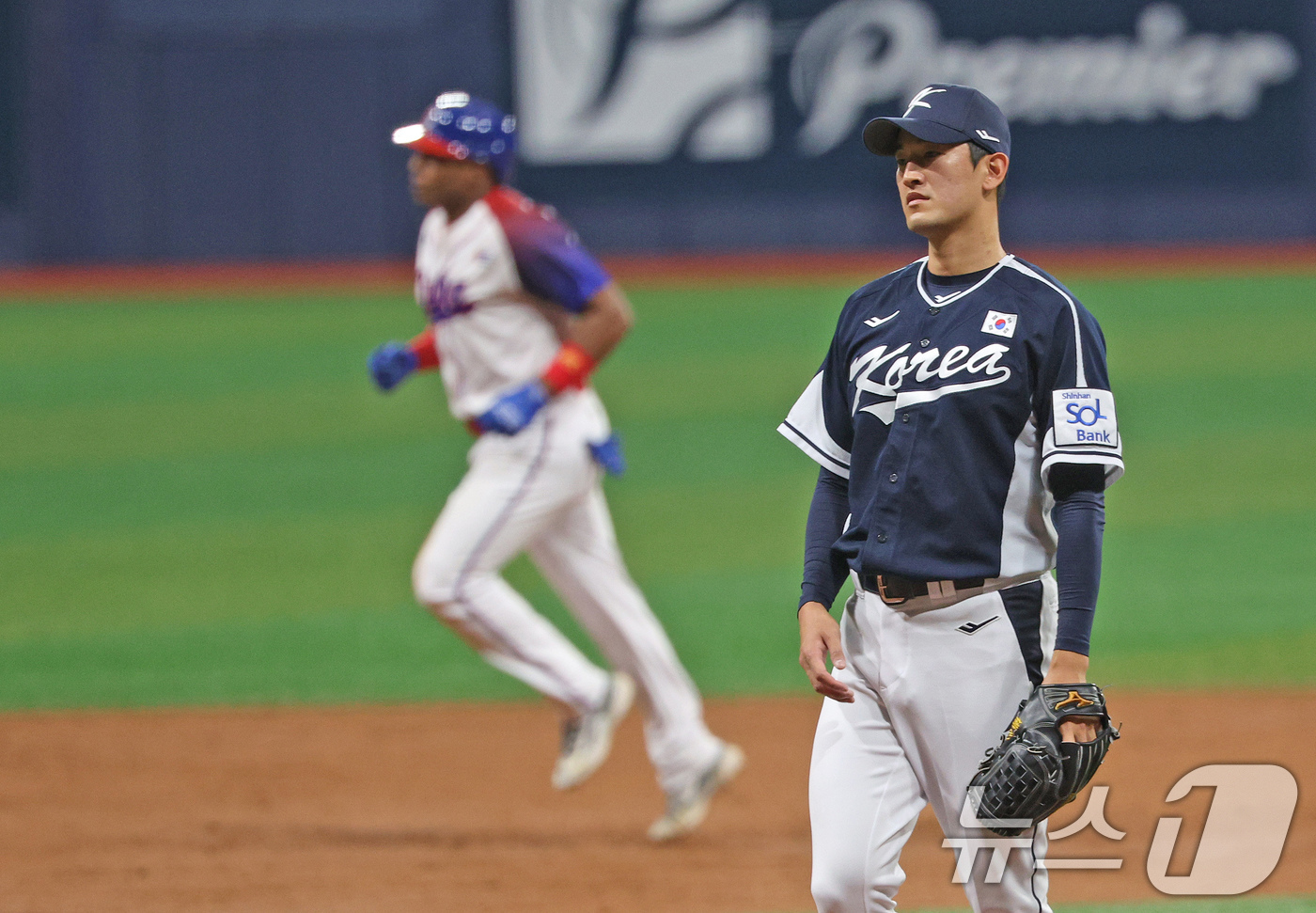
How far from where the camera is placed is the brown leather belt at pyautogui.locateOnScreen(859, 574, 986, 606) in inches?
129

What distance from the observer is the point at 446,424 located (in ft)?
49.2

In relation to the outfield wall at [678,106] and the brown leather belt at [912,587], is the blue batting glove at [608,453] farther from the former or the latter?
the outfield wall at [678,106]

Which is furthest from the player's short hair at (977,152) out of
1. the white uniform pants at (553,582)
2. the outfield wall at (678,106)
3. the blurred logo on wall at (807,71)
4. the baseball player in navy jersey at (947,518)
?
the blurred logo on wall at (807,71)

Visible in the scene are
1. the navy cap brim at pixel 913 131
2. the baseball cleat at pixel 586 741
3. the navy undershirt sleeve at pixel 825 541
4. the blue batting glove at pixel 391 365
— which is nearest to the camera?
the navy cap brim at pixel 913 131

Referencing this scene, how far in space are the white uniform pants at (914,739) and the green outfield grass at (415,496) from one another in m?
4.37

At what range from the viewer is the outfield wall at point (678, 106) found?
69.7 feet

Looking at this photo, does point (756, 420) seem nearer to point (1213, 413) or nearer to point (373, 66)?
point (1213, 413)

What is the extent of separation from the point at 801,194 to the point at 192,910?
1754 centimetres

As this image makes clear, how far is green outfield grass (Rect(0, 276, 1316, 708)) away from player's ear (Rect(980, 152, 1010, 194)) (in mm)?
4656

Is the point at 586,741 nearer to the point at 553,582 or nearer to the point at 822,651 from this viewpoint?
the point at 553,582

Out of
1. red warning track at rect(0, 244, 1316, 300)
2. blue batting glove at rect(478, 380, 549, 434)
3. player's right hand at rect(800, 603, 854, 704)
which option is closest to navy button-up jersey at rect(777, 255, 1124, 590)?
player's right hand at rect(800, 603, 854, 704)

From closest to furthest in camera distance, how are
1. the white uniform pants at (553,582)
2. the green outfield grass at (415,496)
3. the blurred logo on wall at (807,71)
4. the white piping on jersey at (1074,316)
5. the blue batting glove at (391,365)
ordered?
the white piping on jersey at (1074,316), the white uniform pants at (553,582), the blue batting glove at (391,365), the green outfield grass at (415,496), the blurred logo on wall at (807,71)

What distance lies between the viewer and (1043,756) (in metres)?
3.04

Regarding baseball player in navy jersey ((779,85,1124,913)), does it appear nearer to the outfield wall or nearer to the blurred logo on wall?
the outfield wall
